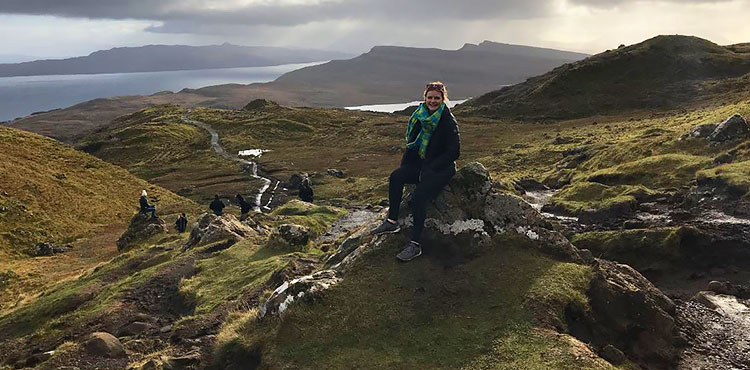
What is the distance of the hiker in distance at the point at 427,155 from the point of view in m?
16.1

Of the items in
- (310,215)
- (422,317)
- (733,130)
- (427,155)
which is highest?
(427,155)

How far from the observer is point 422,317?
14.1 m

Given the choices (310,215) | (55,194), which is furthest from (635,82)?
(55,194)

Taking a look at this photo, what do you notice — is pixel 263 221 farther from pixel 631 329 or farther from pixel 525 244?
pixel 631 329

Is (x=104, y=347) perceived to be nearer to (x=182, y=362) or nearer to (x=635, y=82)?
(x=182, y=362)

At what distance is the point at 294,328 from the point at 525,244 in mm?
8361

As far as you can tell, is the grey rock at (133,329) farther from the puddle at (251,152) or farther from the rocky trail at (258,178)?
the puddle at (251,152)

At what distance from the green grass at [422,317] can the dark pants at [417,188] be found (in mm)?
1368

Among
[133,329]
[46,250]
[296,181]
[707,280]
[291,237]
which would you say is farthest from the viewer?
[296,181]

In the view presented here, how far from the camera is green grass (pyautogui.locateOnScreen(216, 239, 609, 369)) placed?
12.7 metres

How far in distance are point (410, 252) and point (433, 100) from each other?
5.07 m

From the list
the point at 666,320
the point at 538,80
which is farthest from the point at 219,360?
the point at 538,80

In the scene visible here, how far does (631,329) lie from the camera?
1502 cm

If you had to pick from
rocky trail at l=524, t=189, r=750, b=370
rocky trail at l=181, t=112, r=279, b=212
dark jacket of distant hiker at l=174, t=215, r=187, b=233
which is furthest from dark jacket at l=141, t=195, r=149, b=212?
rocky trail at l=524, t=189, r=750, b=370
